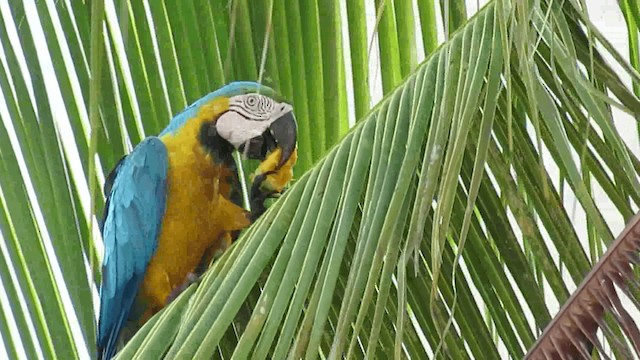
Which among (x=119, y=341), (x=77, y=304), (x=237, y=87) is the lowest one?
(x=119, y=341)

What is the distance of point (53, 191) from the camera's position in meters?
0.71

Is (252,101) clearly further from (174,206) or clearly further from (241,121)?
(174,206)

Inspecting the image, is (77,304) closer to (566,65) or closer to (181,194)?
(181,194)

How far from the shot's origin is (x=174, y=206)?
899 mm

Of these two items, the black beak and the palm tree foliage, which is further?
the black beak

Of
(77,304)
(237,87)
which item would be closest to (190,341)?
(77,304)

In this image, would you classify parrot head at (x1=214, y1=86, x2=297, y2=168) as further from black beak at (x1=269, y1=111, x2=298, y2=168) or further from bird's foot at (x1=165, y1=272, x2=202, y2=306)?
bird's foot at (x1=165, y1=272, x2=202, y2=306)

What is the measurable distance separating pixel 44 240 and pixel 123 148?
100 millimetres

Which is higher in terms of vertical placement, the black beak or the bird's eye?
the bird's eye

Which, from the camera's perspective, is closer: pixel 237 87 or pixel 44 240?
pixel 44 240

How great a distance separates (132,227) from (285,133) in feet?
0.66

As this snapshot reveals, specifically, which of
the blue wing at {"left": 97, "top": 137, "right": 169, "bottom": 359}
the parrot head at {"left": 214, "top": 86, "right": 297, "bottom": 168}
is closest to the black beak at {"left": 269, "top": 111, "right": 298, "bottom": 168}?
the parrot head at {"left": 214, "top": 86, "right": 297, "bottom": 168}

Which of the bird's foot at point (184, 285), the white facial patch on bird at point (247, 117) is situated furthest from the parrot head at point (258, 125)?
the bird's foot at point (184, 285)

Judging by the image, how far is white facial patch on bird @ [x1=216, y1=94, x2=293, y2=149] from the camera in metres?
0.82
